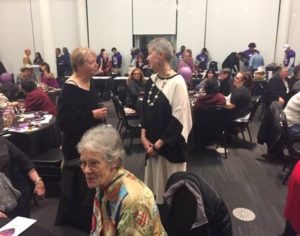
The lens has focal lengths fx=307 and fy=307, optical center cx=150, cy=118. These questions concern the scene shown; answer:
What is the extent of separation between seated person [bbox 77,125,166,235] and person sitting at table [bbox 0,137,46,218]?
83 cm

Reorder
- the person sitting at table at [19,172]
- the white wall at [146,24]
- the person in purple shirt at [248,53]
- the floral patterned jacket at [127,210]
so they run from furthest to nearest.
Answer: the white wall at [146,24]
the person in purple shirt at [248,53]
the person sitting at table at [19,172]
the floral patterned jacket at [127,210]

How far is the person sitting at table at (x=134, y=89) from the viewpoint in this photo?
571cm

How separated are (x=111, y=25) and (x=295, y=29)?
6.12 metres

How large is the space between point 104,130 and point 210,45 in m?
9.59

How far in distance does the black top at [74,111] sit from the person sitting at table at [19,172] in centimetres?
36

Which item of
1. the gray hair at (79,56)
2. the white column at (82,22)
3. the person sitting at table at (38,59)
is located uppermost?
the white column at (82,22)

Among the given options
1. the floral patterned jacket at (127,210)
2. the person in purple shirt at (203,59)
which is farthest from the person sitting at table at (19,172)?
the person in purple shirt at (203,59)

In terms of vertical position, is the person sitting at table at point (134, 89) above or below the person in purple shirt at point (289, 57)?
below

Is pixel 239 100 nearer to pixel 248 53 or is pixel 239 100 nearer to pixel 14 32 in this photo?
pixel 248 53

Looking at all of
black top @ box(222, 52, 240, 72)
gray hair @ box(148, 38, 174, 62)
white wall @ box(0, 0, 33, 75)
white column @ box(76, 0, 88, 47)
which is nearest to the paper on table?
gray hair @ box(148, 38, 174, 62)

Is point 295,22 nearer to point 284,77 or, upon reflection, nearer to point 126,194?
point 284,77

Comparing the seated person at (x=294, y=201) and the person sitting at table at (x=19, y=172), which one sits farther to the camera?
the person sitting at table at (x=19, y=172)

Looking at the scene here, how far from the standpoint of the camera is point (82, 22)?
35.8 feet

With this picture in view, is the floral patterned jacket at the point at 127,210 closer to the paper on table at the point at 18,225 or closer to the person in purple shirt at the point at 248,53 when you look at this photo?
the paper on table at the point at 18,225
